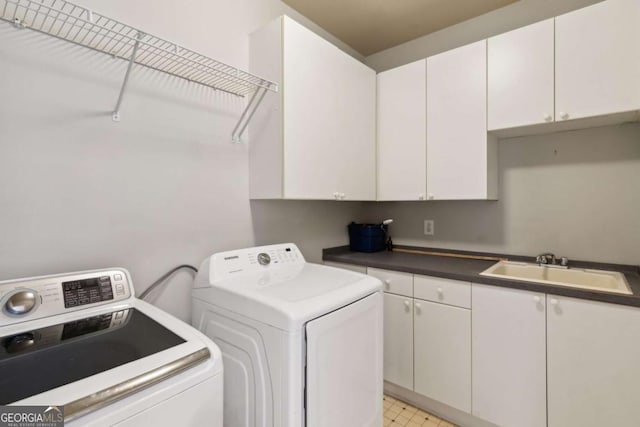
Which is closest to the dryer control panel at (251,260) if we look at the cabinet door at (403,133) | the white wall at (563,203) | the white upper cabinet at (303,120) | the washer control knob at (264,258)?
the washer control knob at (264,258)

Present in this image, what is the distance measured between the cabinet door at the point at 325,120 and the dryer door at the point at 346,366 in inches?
29.7

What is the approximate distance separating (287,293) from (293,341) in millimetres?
238

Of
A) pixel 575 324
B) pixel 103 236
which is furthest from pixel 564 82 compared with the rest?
pixel 103 236

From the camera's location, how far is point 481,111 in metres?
1.93

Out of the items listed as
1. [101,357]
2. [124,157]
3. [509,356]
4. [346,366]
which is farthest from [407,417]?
[124,157]

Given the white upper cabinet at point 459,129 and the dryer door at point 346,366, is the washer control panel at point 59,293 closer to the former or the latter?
the dryer door at point 346,366

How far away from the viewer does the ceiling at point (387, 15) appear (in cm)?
208

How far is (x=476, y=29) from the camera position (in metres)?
2.24

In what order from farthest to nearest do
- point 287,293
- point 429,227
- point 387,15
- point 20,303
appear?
point 429,227, point 387,15, point 287,293, point 20,303

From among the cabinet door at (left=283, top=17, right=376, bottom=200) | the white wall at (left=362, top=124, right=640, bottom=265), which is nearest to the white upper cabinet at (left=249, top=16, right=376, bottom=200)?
the cabinet door at (left=283, top=17, right=376, bottom=200)

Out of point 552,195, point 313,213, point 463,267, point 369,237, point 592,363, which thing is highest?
point 552,195

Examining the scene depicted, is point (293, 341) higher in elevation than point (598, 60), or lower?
lower

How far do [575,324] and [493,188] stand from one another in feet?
3.08

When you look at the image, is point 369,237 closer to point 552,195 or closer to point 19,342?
point 552,195
